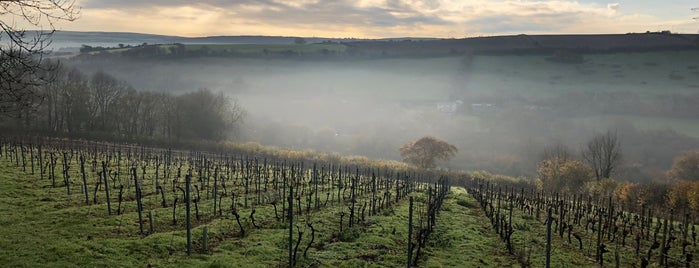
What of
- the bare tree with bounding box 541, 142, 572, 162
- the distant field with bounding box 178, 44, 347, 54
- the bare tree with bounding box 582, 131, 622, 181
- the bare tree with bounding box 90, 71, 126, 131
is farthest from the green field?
the distant field with bounding box 178, 44, 347, 54

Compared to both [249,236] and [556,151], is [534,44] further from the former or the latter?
[249,236]

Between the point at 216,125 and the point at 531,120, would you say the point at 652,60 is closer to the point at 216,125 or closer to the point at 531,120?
the point at 531,120

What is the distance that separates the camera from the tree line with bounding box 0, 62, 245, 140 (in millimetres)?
81875

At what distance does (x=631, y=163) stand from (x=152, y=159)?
96.2 m

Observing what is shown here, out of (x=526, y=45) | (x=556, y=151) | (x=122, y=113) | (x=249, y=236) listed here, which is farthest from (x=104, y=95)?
(x=526, y=45)

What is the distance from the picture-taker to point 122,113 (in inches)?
3482

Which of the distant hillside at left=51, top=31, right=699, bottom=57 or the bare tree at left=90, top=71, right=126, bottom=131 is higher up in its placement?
the distant hillside at left=51, top=31, right=699, bottom=57

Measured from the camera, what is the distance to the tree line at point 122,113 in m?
81.9

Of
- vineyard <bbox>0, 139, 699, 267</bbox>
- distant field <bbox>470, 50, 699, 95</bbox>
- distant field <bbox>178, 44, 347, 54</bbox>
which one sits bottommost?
vineyard <bbox>0, 139, 699, 267</bbox>

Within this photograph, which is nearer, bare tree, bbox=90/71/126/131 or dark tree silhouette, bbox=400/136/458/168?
dark tree silhouette, bbox=400/136/458/168

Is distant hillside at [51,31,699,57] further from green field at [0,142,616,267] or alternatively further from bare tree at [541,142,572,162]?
green field at [0,142,616,267]

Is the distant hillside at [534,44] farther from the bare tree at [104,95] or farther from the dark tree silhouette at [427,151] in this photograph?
the bare tree at [104,95]

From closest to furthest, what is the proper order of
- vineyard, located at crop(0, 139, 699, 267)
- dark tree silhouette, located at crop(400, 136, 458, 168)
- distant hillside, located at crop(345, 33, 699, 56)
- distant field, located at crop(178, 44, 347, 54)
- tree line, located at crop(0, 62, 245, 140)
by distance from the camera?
vineyard, located at crop(0, 139, 699, 267) < tree line, located at crop(0, 62, 245, 140) < dark tree silhouette, located at crop(400, 136, 458, 168) < distant hillside, located at crop(345, 33, 699, 56) < distant field, located at crop(178, 44, 347, 54)

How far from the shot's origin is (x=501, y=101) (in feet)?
467
